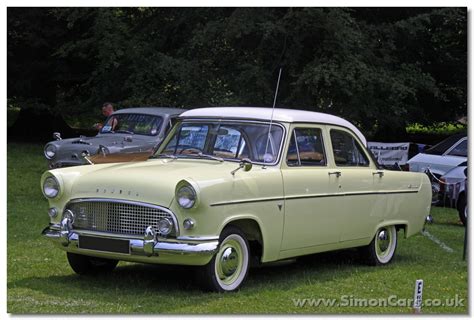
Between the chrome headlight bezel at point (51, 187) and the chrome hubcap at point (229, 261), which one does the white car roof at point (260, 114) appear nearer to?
the chrome hubcap at point (229, 261)

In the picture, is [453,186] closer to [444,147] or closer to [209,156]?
[444,147]

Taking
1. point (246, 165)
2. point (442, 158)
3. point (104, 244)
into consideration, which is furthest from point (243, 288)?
point (442, 158)

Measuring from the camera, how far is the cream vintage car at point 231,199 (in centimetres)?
638

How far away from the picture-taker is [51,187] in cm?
702

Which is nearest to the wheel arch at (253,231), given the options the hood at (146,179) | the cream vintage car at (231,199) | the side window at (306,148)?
the cream vintage car at (231,199)

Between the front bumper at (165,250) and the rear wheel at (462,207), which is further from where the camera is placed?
the rear wheel at (462,207)

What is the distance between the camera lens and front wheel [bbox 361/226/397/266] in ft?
27.7

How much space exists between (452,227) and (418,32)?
28.5 feet

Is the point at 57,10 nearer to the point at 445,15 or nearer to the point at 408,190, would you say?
the point at 445,15

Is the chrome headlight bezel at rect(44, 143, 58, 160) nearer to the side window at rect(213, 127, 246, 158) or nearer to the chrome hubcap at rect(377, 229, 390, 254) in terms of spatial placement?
the side window at rect(213, 127, 246, 158)

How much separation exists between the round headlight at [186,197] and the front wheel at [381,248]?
112 inches

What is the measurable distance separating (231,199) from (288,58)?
1261cm

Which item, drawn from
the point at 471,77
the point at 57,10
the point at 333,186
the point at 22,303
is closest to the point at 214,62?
the point at 57,10

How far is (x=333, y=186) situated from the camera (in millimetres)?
7754
